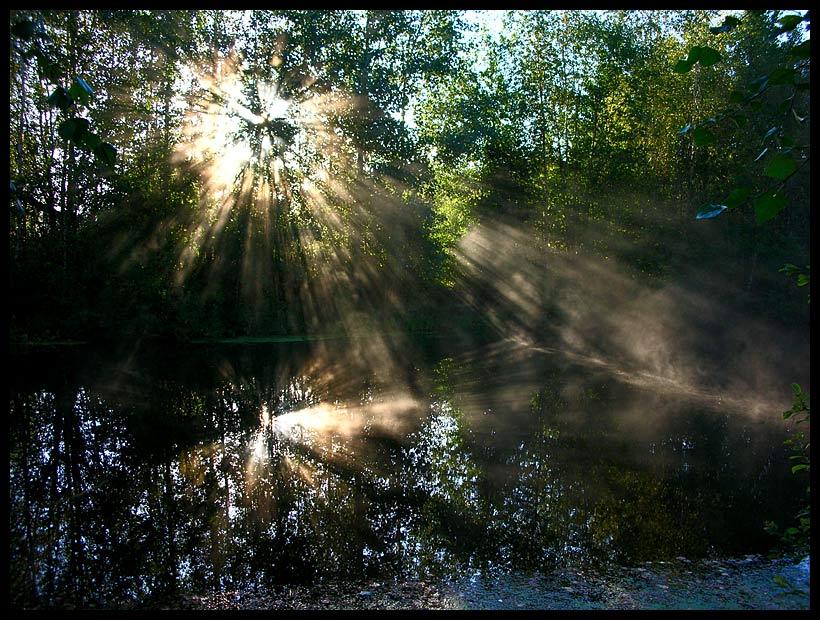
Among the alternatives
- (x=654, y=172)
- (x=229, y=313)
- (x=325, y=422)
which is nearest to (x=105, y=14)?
(x=229, y=313)

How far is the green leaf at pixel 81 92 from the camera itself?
1515 mm

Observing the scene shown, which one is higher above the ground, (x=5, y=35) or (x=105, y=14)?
(x=105, y=14)

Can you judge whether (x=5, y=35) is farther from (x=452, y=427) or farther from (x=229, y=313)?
(x=229, y=313)

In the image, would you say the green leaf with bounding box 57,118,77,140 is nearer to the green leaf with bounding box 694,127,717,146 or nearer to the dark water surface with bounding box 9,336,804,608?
the green leaf with bounding box 694,127,717,146

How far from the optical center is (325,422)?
27.2ft

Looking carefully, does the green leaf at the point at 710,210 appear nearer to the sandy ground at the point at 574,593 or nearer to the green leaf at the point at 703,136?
the green leaf at the point at 703,136

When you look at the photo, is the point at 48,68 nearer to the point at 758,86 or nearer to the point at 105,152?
the point at 105,152

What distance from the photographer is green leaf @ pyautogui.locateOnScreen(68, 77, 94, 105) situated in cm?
152

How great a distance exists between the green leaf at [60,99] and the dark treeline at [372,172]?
16.9 metres

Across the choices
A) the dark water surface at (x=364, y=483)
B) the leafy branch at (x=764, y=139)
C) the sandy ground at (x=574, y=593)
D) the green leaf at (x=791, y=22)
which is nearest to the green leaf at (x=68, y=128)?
the leafy branch at (x=764, y=139)

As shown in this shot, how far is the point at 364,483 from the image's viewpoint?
562 centimetres

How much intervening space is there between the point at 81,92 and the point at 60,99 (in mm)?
68
